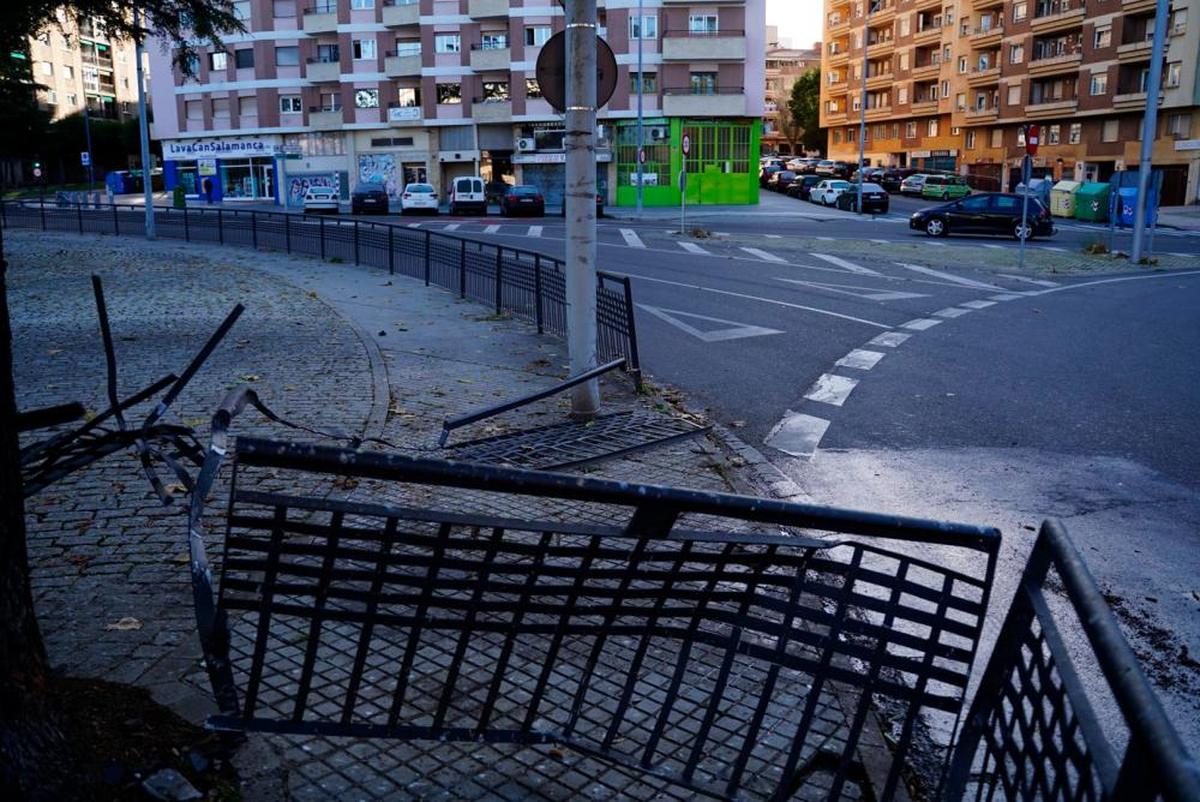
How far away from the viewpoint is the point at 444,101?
6300 cm

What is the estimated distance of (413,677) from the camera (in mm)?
4168

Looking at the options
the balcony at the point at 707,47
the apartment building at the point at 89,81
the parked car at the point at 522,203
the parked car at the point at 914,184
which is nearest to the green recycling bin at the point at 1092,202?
the parked car at the point at 914,184

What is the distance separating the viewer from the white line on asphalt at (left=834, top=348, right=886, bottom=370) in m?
11.9

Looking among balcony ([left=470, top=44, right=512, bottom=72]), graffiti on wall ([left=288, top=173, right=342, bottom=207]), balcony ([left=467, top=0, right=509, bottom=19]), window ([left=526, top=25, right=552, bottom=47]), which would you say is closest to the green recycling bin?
window ([left=526, top=25, right=552, bottom=47])

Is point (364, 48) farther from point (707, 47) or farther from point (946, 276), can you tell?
point (946, 276)

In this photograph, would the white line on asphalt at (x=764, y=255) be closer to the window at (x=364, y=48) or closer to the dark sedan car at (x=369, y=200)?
the dark sedan car at (x=369, y=200)

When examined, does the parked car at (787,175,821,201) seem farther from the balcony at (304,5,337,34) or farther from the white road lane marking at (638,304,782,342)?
the white road lane marking at (638,304,782,342)

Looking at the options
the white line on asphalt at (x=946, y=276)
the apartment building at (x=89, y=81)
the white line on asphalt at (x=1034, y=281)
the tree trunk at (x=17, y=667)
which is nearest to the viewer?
the tree trunk at (x=17, y=667)

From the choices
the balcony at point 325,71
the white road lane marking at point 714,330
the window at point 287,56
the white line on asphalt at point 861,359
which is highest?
the window at point 287,56

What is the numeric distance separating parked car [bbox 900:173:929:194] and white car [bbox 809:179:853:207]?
675 cm

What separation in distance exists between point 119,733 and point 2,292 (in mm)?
1418

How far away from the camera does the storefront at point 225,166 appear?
6719 centimetres

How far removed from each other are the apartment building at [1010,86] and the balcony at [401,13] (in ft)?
117

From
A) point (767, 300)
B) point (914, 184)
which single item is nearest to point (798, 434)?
point (767, 300)
